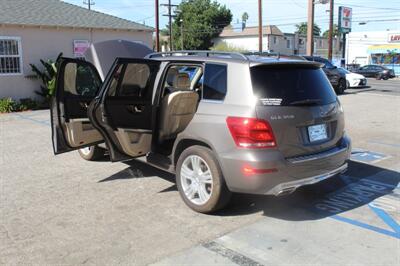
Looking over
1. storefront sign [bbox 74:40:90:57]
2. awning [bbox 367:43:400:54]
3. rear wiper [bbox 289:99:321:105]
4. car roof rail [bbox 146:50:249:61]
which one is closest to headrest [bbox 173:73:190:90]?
car roof rail [bbox 146:50:249:61]

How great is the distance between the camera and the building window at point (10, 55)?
1555 centimetres

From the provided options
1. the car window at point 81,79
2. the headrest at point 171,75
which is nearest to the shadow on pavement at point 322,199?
the headrest at point 171,75

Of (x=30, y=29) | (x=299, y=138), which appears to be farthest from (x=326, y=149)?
(x=30, y=29)

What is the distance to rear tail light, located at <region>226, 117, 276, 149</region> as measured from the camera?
4.26m

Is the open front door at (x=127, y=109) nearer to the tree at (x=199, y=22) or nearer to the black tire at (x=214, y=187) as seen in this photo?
the black tire at (x=214, y=187)

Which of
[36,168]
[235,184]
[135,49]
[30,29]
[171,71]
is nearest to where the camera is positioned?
[235,184]

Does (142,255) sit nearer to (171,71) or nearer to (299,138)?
(299,138)

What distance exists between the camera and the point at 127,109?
572 centimetres

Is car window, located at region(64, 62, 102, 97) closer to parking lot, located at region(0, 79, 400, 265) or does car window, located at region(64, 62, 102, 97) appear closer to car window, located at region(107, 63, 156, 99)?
car window, located at region(107, 63, 156, 99)

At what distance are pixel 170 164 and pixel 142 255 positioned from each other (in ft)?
5.50

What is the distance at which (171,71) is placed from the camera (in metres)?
5.76

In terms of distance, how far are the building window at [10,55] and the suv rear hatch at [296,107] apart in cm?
1370

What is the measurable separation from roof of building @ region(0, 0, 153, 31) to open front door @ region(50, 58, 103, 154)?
10.5m

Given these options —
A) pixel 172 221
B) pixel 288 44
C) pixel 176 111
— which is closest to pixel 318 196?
pixel 172 221
